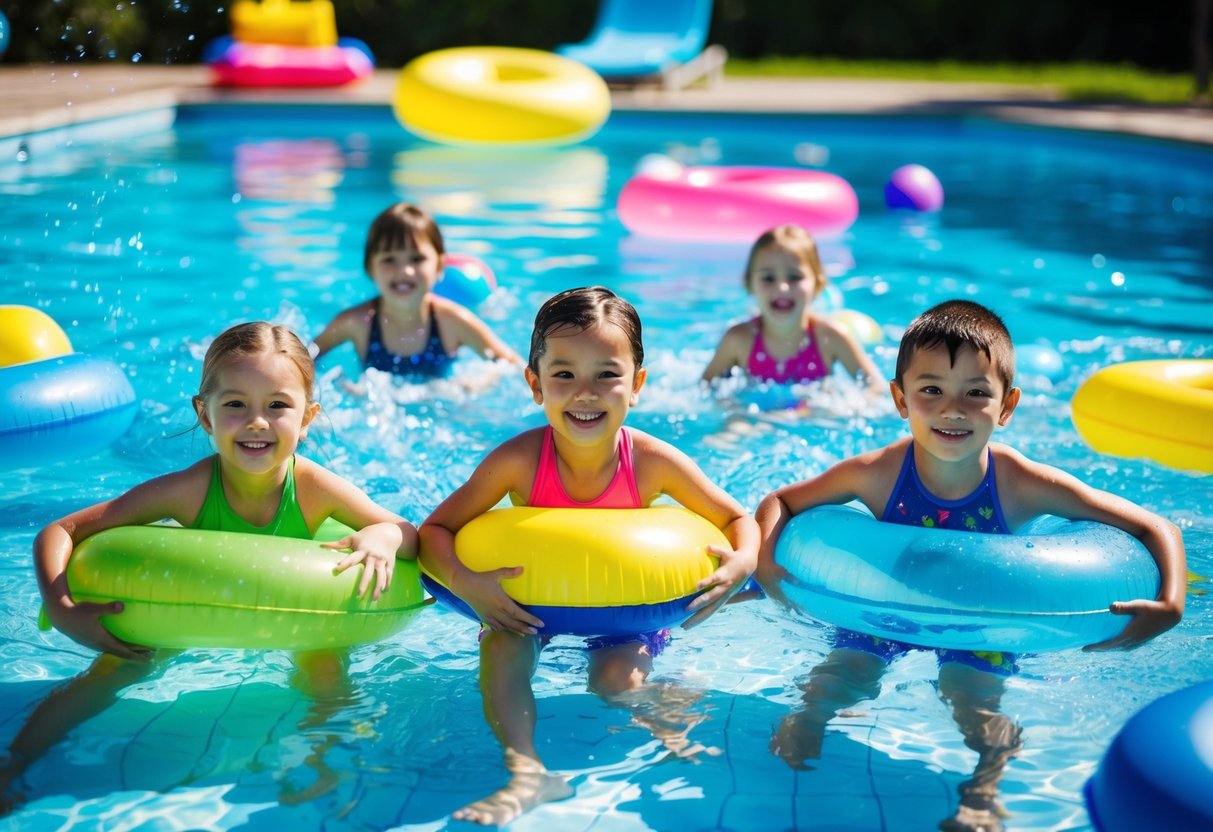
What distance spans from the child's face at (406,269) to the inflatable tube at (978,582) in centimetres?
297

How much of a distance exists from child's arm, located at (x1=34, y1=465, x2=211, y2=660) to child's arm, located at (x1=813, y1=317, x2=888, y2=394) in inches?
121

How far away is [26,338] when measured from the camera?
5.13 m

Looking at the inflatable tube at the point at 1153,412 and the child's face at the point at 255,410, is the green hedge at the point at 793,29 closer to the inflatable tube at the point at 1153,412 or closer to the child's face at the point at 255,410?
the inflatable tube at the point at 1153,412

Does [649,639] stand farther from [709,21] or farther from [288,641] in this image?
[709,21]

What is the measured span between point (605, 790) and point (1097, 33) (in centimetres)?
Result: 1889

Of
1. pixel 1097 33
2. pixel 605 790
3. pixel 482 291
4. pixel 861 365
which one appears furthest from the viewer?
pixel 1097 33

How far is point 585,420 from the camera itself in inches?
128

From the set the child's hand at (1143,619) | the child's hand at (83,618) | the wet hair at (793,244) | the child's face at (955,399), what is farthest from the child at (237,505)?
the wet hair at (793,244)

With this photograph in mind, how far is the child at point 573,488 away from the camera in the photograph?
308cm

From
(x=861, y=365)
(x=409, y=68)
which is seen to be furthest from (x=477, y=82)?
(x=861, y=365)

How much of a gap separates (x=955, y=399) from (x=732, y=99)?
39.6ft

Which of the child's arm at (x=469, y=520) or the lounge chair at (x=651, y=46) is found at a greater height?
the lounge chair at (x=651, y=46)

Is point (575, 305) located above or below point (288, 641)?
above

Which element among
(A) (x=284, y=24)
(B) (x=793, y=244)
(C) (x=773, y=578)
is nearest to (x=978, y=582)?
(C) (x=773, y=578)
